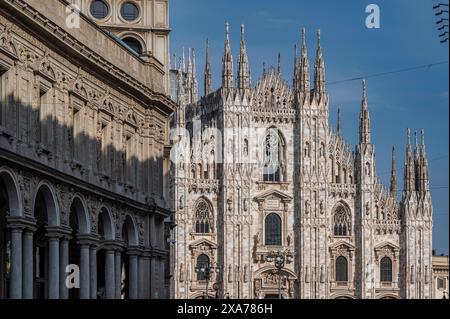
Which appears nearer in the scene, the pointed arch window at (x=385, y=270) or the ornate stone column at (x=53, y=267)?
the ornate stone column at (x=53, y=267)

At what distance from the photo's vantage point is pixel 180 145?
10331 cm

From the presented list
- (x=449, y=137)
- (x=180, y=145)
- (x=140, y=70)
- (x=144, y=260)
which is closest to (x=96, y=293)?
(x=144, y=260)

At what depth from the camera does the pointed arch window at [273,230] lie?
10494cm

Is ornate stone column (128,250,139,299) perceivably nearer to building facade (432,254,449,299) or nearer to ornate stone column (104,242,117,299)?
ornate stone column (104,242,117,299)

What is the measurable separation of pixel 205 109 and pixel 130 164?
55.3 metres

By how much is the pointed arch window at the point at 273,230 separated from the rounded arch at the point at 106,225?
181 ft

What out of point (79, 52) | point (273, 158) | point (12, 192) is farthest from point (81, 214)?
point (273, 158)

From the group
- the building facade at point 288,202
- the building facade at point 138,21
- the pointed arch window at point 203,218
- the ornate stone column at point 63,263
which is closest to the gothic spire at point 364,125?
the building facade at point 288,202


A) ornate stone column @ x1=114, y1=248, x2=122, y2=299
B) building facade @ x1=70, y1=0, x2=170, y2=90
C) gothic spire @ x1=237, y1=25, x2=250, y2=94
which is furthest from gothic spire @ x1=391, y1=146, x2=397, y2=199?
ornate stone column @ x1=114, y1=248, x2=122, y2=299

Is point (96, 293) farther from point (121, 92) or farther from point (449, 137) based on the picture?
point (449, 137)

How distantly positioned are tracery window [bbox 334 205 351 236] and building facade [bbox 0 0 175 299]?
4797 centimetres

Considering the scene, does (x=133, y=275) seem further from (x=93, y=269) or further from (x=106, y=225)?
(x=93, y=269)

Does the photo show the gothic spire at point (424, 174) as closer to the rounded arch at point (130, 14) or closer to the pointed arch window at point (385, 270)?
the pointed arch window at point (385, 270)
